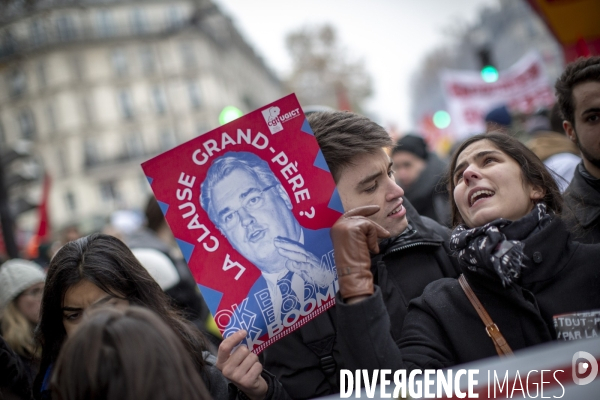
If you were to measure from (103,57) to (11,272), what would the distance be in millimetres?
48980

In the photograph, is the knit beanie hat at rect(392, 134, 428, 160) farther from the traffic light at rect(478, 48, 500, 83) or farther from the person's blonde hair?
the traffic light at rect(478, 48, 500, 83)

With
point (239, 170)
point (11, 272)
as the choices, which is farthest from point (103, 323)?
point (11, 272)

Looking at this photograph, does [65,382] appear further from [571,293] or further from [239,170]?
[571,293]

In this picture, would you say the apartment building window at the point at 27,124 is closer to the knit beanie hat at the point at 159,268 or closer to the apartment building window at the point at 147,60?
the apartment building window at the point at 147,60

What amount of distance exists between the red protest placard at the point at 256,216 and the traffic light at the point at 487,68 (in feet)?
29.8

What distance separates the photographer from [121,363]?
1.46 meters

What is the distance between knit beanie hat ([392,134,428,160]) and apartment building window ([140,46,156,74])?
47007 millimetres

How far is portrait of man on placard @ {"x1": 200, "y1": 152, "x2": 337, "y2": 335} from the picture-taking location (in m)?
1.96

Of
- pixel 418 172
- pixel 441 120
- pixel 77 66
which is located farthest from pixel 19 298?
pixel 77 66

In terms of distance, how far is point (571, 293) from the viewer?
1886 mm

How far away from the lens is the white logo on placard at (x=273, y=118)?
6.51 ft

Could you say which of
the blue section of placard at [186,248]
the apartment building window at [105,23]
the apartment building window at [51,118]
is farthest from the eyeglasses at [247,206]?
the apartment building window at [105,23]

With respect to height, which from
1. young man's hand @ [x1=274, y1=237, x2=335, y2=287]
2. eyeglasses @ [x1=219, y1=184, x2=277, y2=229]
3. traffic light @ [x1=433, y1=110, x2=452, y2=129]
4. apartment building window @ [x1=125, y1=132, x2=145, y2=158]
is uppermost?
apartment building window @ [x1=125, y1=132, x2=145, y2=158]

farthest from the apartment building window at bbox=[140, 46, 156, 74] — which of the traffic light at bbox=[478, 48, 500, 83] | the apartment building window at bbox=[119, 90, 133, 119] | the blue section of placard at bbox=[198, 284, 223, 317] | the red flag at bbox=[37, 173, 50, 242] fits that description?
the blue section of placard at bbox=[198, 284, 223, 317]
